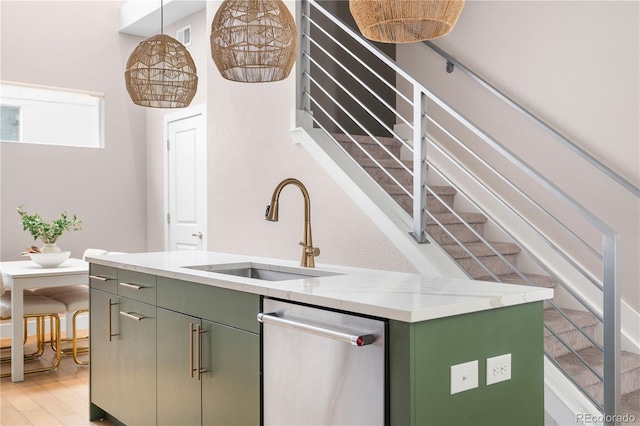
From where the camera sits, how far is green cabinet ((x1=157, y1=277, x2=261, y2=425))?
2.39 m

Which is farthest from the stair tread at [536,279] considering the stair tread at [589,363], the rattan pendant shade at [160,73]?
the rattan pendant shade at [160,73]

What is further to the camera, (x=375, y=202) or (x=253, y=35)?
(x=375, y=202)

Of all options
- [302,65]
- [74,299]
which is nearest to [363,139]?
[302,65]

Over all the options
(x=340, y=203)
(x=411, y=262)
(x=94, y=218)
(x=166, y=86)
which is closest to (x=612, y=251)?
(x=411, y=262)

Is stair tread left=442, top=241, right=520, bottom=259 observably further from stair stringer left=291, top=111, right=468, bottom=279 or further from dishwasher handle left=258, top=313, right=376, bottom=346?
dishwasher handle left=258, top=313, right=376, bottom=346

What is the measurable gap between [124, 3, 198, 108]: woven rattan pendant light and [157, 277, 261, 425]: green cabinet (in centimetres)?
105

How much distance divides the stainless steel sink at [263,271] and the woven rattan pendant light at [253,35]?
911mm

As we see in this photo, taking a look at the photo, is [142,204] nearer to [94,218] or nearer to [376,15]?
[94,218]

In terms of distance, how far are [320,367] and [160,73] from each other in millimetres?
1969

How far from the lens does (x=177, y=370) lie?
280 cm

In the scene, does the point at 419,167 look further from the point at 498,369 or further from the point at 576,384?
the point at 498,369

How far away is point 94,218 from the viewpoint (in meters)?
6.57

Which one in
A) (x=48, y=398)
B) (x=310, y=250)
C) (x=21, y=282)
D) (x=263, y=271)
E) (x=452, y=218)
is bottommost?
(x=48, y=398)

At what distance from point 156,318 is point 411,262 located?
127cm
